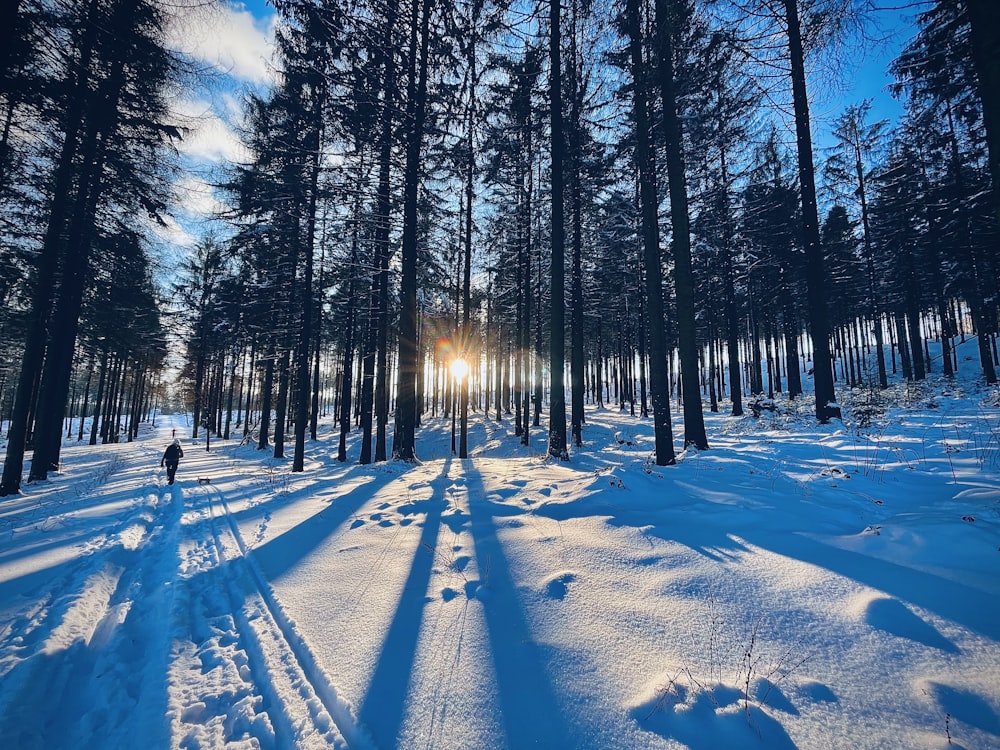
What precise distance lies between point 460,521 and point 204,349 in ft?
99.3

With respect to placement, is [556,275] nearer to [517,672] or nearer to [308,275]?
[517,672]

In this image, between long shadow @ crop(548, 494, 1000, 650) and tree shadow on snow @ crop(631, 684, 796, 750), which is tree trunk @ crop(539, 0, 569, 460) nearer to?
long shadow @ crop(548, 494, 1000, 650)

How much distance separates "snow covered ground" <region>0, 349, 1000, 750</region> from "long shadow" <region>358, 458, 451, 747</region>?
16mm

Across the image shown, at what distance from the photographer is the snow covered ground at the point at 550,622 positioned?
1845 mm

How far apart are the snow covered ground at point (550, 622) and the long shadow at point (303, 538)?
0.05 m

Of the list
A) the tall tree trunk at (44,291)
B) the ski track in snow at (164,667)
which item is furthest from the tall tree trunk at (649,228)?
the tall tree trunk at (44,291)

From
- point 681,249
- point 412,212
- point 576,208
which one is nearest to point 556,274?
point 681,249

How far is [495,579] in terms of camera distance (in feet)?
11.0

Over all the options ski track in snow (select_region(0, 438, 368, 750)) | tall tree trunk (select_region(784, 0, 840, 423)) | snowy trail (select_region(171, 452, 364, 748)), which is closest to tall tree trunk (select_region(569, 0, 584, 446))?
tall tree trunk (select_region(784, 0, 840, 423))

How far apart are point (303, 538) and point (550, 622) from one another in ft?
12.1

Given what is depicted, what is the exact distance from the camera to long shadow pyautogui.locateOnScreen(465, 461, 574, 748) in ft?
5.85

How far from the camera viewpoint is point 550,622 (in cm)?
265

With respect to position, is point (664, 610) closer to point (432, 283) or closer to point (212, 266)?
point (432, 283)

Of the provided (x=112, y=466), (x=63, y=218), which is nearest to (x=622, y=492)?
(x=63, y=218)
